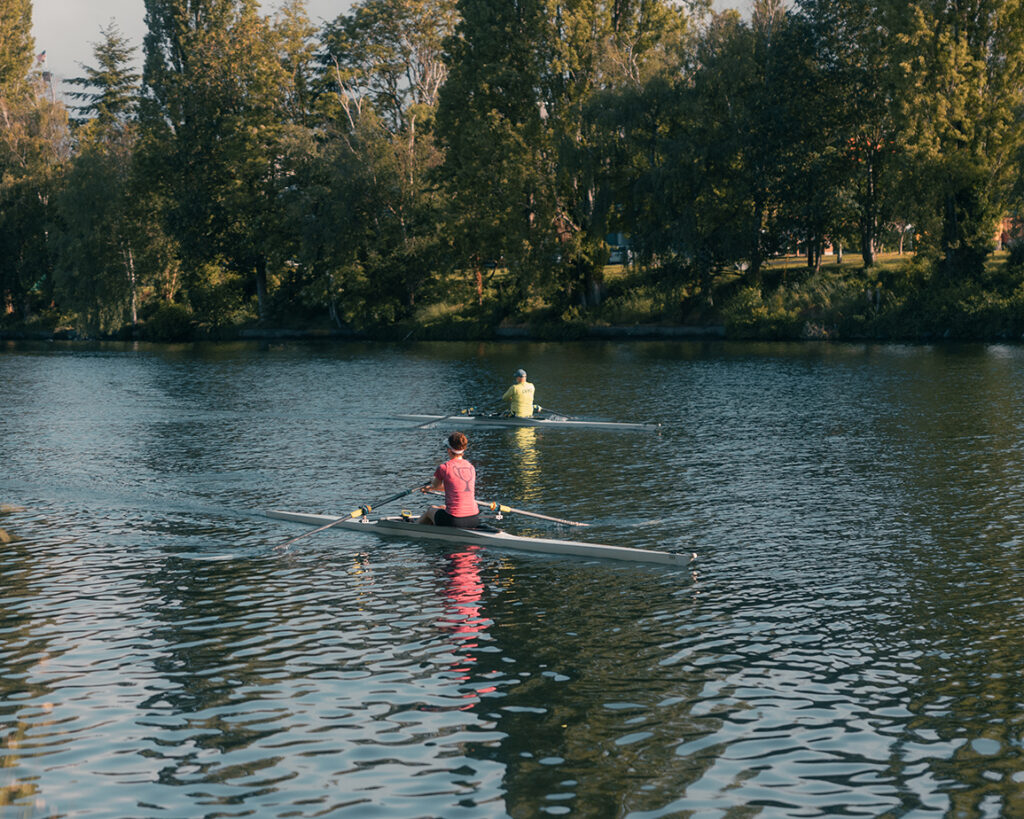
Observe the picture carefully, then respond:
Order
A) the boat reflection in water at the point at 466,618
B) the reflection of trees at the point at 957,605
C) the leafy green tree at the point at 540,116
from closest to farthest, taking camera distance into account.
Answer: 1. the reflection of trees at the point at 957,605
2. the boat reflection in water at the point at 466,618
3. the leafy green tree at the point at 540,116

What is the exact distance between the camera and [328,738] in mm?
11312

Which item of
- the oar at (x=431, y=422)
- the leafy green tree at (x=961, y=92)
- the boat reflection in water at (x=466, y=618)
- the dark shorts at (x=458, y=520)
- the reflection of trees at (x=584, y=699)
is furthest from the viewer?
the leafy green tree at (x=961, y=92)

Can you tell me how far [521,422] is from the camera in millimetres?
35906

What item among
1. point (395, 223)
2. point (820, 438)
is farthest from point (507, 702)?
point (395, 223)

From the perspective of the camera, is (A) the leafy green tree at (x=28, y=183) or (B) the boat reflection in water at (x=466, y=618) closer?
(B) the boat reflection in water at (x=466, y=618)

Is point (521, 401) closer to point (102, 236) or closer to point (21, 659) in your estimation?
point (21, 659)

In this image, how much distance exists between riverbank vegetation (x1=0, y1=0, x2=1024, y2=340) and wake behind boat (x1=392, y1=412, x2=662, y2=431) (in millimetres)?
38188

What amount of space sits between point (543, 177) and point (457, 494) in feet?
199

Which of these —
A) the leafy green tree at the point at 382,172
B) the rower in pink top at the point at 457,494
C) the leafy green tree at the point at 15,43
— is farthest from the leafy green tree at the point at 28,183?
the rower in pink top at the point at 457,494

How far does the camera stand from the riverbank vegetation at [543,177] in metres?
67.1

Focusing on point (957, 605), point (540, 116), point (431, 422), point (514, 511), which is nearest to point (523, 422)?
point (431, 422)

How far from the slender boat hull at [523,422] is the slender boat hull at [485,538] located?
45.3 feet

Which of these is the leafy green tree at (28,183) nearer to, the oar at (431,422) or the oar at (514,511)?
the oar at (431,422)

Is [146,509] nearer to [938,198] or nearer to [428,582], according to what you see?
[428,582]
